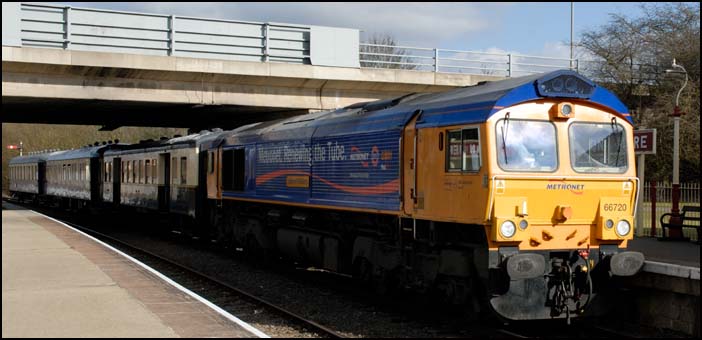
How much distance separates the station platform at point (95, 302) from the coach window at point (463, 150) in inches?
130

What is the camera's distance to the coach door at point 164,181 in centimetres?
2283

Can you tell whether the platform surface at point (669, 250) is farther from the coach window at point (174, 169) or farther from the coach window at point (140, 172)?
the coach window at point (140, 172)

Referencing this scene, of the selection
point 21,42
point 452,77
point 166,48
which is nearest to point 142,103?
point 166,48

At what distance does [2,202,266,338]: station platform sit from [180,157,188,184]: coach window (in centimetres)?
566

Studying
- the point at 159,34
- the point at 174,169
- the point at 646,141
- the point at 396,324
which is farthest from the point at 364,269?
the point at 159,34

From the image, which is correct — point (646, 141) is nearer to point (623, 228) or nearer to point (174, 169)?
point (623, 228)

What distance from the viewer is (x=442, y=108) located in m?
10.1

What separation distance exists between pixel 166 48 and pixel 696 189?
1525 cm

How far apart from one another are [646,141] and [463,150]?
7.04 metres

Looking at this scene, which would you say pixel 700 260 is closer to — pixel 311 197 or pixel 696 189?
pixel 311 197

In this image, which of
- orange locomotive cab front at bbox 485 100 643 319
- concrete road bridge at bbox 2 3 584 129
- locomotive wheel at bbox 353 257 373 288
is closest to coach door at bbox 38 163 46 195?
concrete road bridge at bbox 2 3 584 129

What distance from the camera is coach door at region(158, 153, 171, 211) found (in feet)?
74.9

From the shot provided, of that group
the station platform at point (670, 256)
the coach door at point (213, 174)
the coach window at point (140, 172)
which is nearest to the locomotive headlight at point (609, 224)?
the station platform at point (670, 256)

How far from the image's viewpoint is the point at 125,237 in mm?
24031
